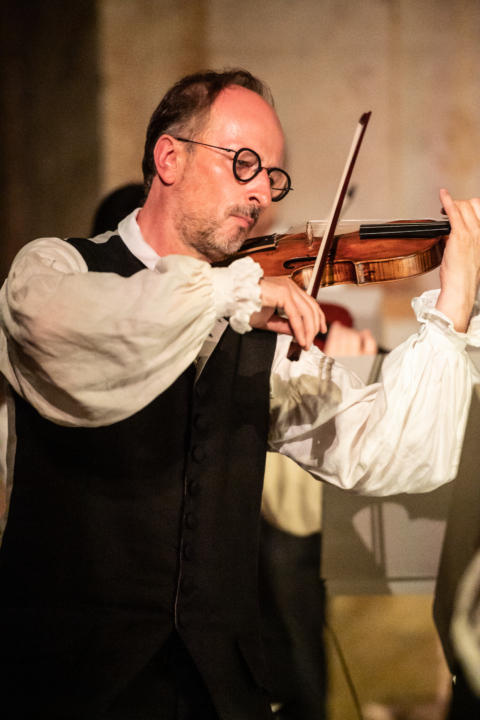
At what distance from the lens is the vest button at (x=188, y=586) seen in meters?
1.07

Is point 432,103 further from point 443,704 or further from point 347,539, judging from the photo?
point 443,704

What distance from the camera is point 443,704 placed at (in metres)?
1.59

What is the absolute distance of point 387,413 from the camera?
43.7 inches

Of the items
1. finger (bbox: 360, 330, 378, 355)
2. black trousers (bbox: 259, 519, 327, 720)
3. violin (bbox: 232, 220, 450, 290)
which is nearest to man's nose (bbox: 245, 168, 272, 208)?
violin (bbox: 232, 220, 450, 290)

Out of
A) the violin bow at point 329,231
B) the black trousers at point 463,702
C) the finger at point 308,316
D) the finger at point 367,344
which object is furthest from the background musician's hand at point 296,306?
the finger at point 367,344

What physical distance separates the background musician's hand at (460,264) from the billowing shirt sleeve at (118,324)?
420 millimetres

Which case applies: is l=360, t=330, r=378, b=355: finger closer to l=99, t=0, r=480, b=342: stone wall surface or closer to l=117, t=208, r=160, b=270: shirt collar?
l=99, t=0, r=480, b=342: stone wall surface

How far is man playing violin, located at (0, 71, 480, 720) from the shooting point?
84 centimetres

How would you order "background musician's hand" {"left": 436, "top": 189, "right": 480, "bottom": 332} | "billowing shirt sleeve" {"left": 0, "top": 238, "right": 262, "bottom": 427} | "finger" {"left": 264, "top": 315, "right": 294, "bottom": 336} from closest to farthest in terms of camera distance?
"billowing shirt sleeve" {"left": 0, "top": 238, "right": 262, "bottom": 427} < "finger" {"left": 264, "top": 315, "right": 294, "bottom": 336} < "background musician's hand" {"left": 436, "top": 189, "right": 480, "bottom": 332}

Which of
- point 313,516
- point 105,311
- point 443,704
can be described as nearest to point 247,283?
point 105,311

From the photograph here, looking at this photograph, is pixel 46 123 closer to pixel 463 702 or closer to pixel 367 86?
pixel 367 86

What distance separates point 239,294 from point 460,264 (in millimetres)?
477

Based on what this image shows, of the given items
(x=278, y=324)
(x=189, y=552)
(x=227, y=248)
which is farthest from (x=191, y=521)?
(x=227, y=248)

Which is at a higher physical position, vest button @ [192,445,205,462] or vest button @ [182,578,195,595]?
vest button @ [192,445,205,462]
